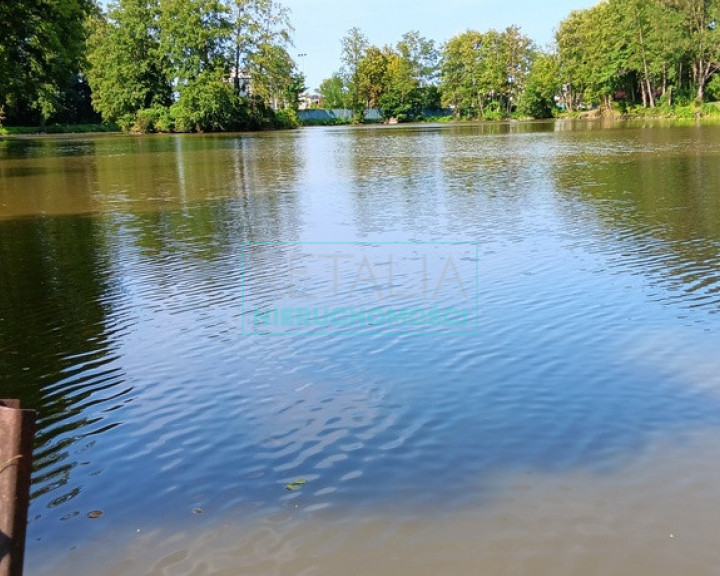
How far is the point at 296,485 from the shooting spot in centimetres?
539

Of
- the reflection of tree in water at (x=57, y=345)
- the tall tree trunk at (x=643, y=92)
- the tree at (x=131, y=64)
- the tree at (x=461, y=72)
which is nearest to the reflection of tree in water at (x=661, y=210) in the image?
the reflection of tree in water at (x=57, y=345)

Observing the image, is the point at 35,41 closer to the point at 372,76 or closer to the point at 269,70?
the point at 269,70

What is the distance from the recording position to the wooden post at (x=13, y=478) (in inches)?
107

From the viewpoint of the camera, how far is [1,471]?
8.99 feet

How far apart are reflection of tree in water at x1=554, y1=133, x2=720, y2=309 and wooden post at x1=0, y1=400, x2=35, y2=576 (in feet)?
29.9

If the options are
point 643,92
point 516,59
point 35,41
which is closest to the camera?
point 35,41

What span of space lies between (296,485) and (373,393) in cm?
190

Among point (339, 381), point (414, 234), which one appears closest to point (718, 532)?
point (339, 381)

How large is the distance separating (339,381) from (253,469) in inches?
77.9

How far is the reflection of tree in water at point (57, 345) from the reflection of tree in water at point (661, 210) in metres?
7.90

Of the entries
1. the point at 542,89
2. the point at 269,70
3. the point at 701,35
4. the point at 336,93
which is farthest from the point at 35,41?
the point at 336,93

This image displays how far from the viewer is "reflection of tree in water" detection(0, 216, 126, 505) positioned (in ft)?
20.8

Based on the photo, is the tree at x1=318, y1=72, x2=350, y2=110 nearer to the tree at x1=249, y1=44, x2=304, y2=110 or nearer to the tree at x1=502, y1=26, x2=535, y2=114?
the tree at x1=502, y1=26, x2=535, y2=114

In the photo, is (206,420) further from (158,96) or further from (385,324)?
(158,96)
